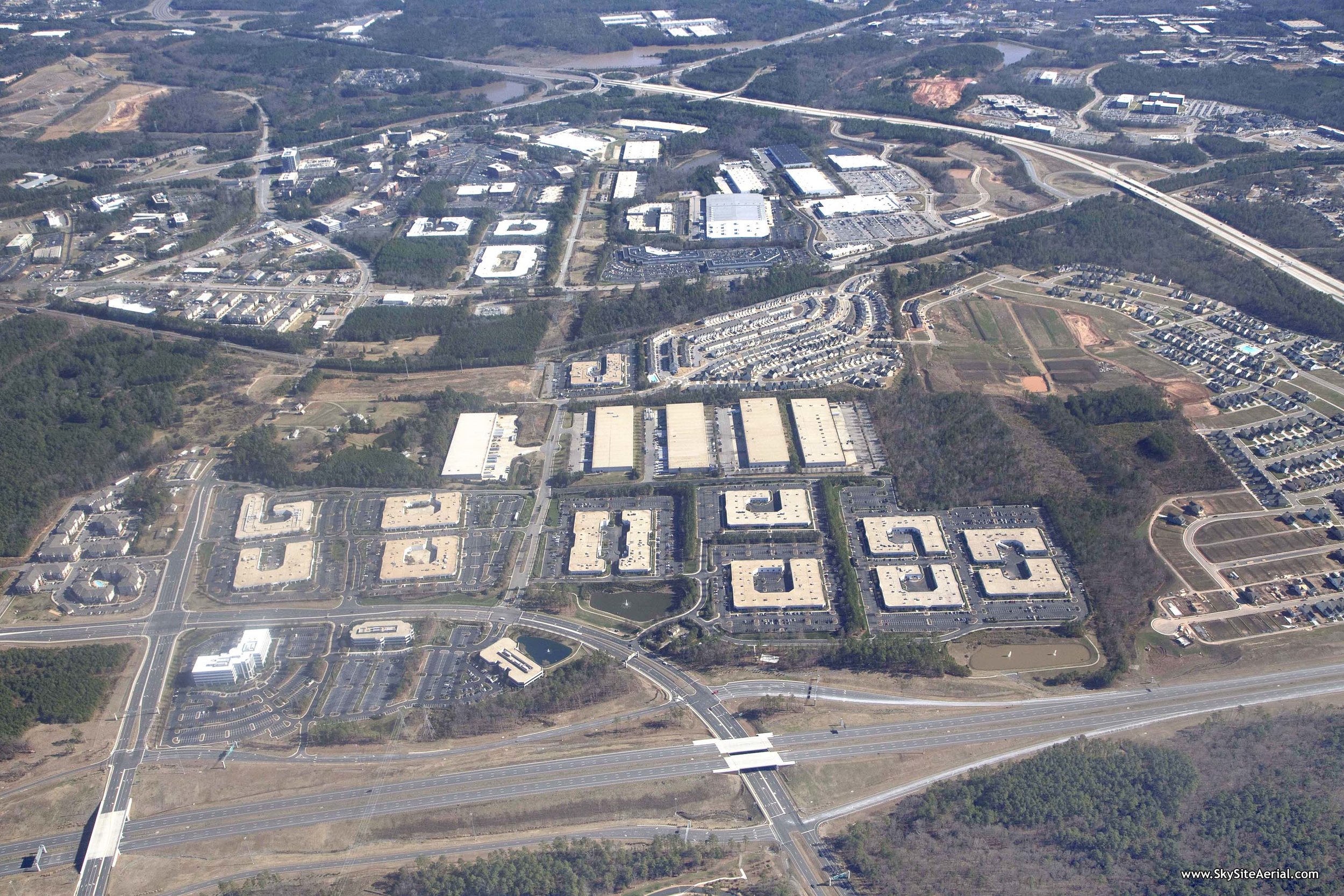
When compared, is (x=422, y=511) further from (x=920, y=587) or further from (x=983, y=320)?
(x=983, y=320)

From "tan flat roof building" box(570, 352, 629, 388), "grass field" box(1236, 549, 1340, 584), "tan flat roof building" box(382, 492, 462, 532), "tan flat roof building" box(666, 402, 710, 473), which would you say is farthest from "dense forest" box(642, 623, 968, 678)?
"tan flat roof building" box(570, 352, 629, 388)

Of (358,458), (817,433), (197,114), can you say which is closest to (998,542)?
(817,433)

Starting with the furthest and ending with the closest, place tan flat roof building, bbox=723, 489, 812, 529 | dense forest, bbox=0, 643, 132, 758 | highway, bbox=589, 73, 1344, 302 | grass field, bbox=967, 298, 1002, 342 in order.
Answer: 1. highway, bbox=589, 73, 1344, 302
2. grass field, bbox=967, 298, 1002, 342
3. tan flat roof building, bbox=723, 489, 812, 529
4. dense forest, bbox=0, 643, 132, 758

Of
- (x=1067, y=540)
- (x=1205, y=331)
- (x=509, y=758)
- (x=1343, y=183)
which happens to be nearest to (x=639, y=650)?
(x=509, y=758)

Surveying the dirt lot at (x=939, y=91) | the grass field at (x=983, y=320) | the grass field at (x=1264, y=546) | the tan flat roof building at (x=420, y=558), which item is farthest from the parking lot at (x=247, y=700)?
the dirt lot at (x=939, y=91)

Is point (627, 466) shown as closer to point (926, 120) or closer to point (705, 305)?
point (705, 305)

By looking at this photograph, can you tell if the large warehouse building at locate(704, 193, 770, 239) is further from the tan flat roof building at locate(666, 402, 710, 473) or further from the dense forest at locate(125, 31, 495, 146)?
the dense forest at locate(125, 31, 495, 146)
